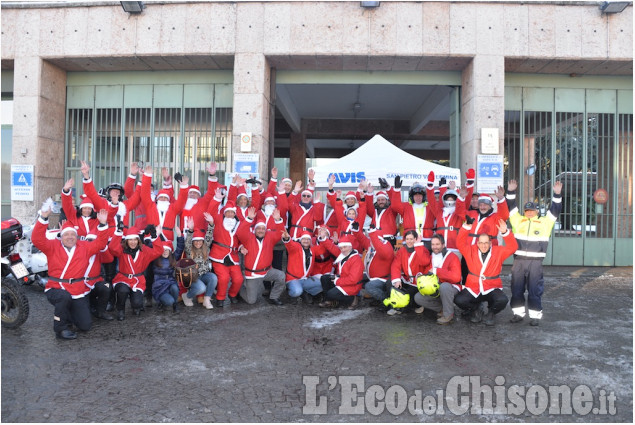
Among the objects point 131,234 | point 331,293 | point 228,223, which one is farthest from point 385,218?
point 131,234

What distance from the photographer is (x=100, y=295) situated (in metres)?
6.28

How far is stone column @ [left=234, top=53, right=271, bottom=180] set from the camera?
10.7m

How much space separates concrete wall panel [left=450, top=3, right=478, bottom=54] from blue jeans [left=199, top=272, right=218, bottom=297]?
7361 millimetres

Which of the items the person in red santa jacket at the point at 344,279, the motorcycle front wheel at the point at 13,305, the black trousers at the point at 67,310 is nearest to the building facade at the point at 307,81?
the person in red santa jacket at the point at 344,279

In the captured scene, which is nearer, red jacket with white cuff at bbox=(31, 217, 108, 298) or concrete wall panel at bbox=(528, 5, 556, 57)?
red jacket with white cuff at bbox=(31, 217, 108, 298)

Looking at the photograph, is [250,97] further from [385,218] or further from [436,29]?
[385,218]

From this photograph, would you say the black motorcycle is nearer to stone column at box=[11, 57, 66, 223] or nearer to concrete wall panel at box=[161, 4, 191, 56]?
stone column at box=[11, 57, 66, 223]

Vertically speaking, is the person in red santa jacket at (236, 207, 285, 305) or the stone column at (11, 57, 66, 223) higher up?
the stone column at (11, 57, 66, 223)

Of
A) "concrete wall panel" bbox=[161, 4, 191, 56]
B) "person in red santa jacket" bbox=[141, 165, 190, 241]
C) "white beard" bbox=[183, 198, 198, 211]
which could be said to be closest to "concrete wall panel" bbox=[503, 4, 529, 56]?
"concrete wall panel" bbox=[161, 4, 191, 56]

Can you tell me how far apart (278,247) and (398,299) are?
9.58 ft

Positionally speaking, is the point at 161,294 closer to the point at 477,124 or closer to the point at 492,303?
the point at 492,303

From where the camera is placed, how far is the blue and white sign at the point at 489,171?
10586 millimetres

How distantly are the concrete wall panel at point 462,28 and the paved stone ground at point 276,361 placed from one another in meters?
6.30

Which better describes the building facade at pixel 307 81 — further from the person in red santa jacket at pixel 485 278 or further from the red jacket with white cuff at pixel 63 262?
the red jacket with white cuff at pixel 63 262
